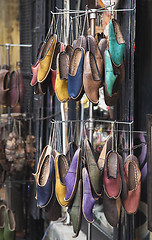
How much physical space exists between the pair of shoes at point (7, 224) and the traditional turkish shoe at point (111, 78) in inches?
49.0

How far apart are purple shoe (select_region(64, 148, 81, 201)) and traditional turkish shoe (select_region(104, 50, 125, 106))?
1.00ft

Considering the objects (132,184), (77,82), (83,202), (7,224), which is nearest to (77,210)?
(83,202)

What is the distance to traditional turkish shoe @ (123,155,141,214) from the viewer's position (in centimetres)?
170

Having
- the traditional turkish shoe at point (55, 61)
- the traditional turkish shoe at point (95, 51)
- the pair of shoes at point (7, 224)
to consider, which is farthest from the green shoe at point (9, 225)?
the traditional turkish shoe at point (95, 51)

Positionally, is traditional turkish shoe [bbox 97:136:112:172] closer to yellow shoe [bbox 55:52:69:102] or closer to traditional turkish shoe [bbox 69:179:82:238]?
traditional turkish shoe [bbox 69:179:82:238]

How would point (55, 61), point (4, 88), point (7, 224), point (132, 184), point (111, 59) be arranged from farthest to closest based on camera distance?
point (7, 224) → point (4, 88) → point (55, 61) → point (132, 184) → point (111, 59)

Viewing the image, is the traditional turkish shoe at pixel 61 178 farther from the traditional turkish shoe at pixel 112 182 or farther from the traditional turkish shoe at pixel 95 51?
the traditional turkish shoe at pixel 95 51

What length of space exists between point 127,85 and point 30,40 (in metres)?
0.89

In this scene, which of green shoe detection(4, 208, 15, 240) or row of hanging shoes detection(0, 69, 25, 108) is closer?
row of hanging shoes detection(0, 69, 25, 108)

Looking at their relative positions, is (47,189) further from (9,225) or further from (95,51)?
(9,225)

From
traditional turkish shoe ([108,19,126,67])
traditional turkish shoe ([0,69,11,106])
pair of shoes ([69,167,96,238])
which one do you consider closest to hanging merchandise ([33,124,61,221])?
pair of shoes ([69,167,96,238])

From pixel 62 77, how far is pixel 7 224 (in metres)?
1.24

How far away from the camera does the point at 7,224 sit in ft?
8.18

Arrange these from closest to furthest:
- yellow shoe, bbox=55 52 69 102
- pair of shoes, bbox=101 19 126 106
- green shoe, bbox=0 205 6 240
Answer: pair of shoes, bbox=101 19 126 106 → yellow shoe, bbox=55 52 69 102 → green shoe, bbox=0 205 6 240
